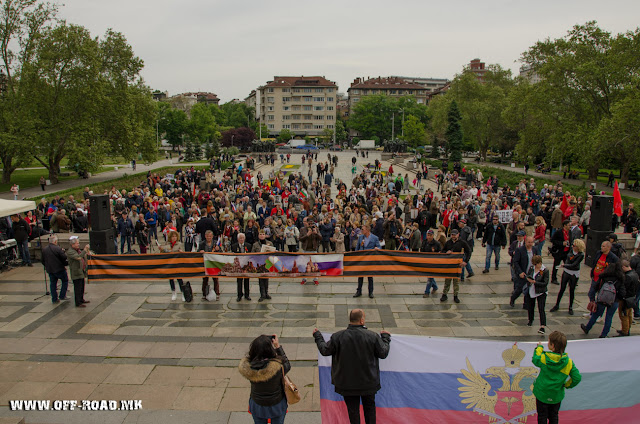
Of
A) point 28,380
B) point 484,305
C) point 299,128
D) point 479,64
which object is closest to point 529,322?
point 484,305

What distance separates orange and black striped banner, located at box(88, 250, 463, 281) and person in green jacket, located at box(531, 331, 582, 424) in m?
5.59

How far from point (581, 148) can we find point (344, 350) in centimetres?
3796

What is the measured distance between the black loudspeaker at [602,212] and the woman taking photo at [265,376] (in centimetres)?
1271

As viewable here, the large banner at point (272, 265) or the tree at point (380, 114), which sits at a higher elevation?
the tree at point (380, 114)

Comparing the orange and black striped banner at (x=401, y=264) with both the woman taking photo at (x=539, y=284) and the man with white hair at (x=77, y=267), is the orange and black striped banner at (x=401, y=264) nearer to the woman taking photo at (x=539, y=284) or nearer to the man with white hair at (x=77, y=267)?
the woman taking photo at (x=539, y=284)

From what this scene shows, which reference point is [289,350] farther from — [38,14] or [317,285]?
Result: [38,14]

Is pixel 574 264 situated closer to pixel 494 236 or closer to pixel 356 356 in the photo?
pixel 494 236

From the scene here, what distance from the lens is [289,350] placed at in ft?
28.9

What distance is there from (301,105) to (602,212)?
122 m

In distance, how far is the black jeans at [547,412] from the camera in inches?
211

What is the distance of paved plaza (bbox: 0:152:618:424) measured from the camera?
7199 mm

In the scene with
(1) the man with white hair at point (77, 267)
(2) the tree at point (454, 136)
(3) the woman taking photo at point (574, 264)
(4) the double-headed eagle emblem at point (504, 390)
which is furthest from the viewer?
(2) the tree at point (454, 136)

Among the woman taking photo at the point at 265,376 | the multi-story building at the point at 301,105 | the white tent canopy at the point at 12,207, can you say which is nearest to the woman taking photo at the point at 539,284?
the woman taking photo at the point at 265,376

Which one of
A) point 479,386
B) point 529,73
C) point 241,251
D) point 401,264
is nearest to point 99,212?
point 241,251
